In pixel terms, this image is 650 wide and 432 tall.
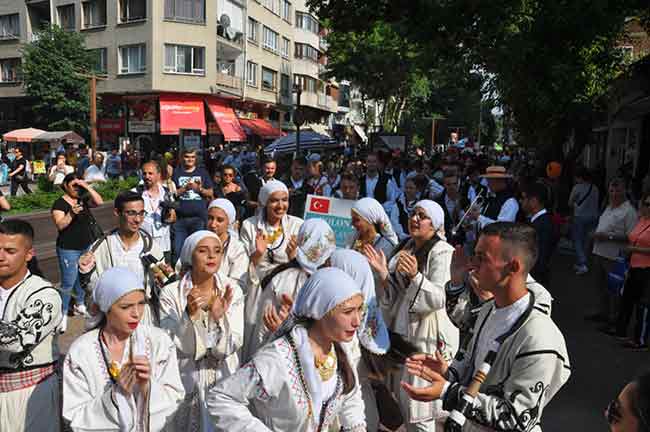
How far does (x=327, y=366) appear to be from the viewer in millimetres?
2762

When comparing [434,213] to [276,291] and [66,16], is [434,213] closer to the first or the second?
[276,291]

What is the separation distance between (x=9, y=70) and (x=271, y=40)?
62.1 feet

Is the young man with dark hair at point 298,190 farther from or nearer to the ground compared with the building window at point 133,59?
nearer to the ground

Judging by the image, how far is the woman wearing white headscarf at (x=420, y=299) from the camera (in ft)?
13.3

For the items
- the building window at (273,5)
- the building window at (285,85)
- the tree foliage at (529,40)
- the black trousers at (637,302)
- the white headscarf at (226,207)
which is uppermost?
the building window at (273,5)

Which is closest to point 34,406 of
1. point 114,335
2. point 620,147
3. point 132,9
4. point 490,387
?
point 114,335

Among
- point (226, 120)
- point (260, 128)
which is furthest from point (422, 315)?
point (260, 128)

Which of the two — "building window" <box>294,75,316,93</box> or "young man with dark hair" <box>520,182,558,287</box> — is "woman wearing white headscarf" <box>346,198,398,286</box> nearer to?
"young man with dark hair" <box>520,182,558,287</box>

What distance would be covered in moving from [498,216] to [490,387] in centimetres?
492

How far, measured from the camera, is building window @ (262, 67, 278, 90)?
43156 mm

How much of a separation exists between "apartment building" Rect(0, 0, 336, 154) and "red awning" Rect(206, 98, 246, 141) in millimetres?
87

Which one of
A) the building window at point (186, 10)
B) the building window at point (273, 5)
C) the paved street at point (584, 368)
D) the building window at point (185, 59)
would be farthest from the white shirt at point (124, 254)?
the building window at point (273, 5)

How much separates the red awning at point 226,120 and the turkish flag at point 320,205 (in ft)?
96.0

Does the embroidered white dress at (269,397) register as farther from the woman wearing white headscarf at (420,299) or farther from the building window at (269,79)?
the building window at (269,79)
